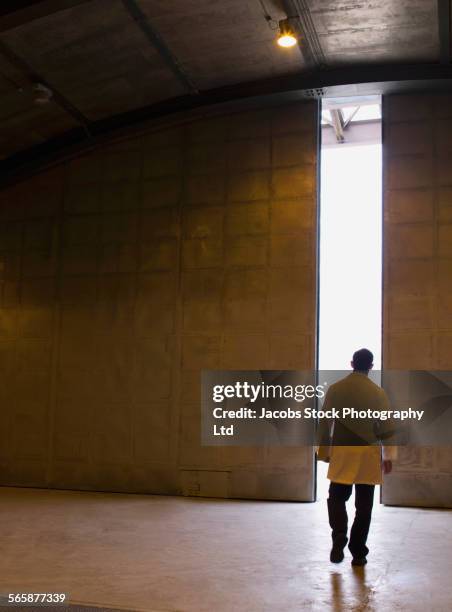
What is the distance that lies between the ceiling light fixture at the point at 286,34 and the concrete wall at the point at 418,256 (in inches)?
77.1

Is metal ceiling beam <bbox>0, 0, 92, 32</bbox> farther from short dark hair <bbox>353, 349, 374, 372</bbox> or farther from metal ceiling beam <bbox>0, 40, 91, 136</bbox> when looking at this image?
short dark hair <bbox>353, 349, 374, 372</bbox>

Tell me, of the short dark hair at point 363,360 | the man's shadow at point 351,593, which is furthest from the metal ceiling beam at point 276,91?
the man's shadow at point 351,593

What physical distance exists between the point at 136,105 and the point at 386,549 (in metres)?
6.90

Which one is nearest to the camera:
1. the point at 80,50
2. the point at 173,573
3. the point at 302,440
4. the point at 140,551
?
the point at 173,573

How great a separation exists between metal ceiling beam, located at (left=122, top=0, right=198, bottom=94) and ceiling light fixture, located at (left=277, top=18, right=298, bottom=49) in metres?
1.47

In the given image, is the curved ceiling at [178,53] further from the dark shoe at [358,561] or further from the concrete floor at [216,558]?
the dark shoe at [358,561]

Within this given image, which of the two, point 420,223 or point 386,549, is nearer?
point 386,549

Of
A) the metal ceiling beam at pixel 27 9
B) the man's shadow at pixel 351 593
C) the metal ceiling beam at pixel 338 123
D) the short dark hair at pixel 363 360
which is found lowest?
the man's shadow at pixel 351 593

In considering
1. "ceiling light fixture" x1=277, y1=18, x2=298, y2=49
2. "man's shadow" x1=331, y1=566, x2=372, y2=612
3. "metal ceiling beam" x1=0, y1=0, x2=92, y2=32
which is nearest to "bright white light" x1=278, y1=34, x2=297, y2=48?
"ceiling light fixture" x1=277, y1=18, x2=298, y2=49

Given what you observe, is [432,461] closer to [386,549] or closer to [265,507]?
[265,507]

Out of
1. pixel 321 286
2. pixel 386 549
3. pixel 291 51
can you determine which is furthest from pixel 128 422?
pixel 291 51

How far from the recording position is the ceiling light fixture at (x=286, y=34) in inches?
311

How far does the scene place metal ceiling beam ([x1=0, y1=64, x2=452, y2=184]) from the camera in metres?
8.88

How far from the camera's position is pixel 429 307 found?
28.8ft
